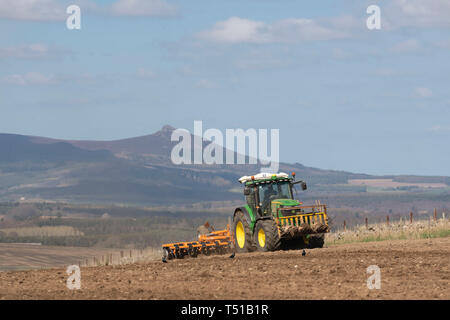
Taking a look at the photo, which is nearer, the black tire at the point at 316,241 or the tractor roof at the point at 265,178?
the black tire at the point at 316,241

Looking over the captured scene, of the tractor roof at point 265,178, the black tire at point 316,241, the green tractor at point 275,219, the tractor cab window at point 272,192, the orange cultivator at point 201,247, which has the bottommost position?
the orange cultivator at point 201,247

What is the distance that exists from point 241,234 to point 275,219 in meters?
2.68

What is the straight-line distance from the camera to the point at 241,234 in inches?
1118

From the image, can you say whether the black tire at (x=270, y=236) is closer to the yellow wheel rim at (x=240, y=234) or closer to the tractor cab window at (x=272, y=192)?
the tractor cab window at (x=272, y=192)

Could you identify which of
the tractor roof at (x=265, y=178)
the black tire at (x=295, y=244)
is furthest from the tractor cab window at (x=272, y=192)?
the black tire at (x=295, y=244)

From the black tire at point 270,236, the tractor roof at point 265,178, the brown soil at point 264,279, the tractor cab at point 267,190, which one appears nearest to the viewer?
the brown soil at point 264,279

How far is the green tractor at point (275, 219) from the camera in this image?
2572 centimetres

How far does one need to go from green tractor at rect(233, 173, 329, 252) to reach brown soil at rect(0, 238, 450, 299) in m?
2.49

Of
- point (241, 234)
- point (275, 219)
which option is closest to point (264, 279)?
point (275, 219)

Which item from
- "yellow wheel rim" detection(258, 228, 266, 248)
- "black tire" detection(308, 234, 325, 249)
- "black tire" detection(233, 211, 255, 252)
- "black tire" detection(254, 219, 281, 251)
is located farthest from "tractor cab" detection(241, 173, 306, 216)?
"black tire" detection(308, 234, 325, 249)

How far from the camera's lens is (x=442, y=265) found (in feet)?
63.2

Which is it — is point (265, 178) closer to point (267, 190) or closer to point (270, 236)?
point (267, 190)

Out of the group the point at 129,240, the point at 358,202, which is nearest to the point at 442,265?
the point at 129,240

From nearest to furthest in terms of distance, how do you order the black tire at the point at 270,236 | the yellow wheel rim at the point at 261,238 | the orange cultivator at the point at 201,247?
the black tire at the point at 270,236 → the yellow wheel rim at the point at 261,238 → the orange cultivator at the point at 201,247
